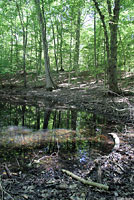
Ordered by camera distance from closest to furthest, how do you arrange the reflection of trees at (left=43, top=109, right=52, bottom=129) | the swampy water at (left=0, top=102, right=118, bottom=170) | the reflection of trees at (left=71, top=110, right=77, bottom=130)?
the swampy water at (left=0, top=102, right=118, bottom=170), the reflection of trees at (left=71, top=110, right=77, bottom=130), the reflection of trees at (left=43, top=109, right=52, bottom=129)

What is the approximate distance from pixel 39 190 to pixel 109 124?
4.66 m

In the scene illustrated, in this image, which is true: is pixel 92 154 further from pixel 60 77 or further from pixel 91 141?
pixel 60 77

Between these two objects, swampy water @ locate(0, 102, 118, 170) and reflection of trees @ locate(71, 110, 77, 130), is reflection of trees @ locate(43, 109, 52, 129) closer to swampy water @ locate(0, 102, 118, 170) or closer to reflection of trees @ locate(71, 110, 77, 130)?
swampy water @ locate(0, 102, 118, 170)

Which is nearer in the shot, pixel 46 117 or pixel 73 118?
pixel 73 118

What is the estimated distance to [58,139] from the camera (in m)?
5.39

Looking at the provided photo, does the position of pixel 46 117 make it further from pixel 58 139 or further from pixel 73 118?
pixel 58 139

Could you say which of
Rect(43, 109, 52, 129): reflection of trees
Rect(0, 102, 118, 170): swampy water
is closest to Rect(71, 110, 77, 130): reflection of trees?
Rect(0, 102, 118, 170): swampy water

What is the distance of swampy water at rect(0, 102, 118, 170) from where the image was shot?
4293mm

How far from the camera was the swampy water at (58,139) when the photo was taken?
4293 mm

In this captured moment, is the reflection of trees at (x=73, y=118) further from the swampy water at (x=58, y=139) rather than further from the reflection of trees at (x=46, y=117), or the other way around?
the reflection of trees at (x=46, y=117)

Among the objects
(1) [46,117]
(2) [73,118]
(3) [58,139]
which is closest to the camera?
(3) [58,139]

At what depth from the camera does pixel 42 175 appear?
132 inches

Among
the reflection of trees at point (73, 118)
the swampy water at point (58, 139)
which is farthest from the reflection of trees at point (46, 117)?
the reflection of trees at point (73, 118)

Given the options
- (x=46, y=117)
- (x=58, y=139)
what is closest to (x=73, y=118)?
(x=46, y=117)
